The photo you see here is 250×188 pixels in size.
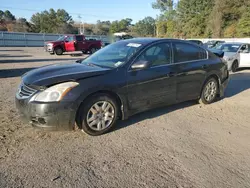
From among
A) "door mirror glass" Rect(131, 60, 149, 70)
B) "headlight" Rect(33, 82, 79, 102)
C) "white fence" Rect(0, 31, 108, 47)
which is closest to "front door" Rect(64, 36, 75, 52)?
"white fence" Rect(0, 31, 108, 47)

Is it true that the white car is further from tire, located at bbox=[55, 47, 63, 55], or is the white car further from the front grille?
tire, located at bbox=[55, 47, 63, 55]

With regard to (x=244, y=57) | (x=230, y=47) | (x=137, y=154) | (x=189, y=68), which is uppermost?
(x=230, y=47)

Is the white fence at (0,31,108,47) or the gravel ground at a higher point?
the white fence at (0,31,108,47)

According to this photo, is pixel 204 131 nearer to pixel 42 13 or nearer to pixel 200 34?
pixel 200 34

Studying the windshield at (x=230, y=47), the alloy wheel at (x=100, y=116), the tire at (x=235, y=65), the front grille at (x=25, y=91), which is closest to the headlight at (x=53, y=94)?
the front grille at (x=25, y=91)

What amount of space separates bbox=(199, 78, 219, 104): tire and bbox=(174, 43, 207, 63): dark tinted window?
67 cm

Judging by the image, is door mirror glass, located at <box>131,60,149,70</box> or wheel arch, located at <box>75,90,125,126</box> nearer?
wheel arch, located at <box>75,90,125,126</box>

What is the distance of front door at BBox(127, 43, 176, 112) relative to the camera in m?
4.12

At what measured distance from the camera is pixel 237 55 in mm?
10844

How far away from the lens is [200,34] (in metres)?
51.3

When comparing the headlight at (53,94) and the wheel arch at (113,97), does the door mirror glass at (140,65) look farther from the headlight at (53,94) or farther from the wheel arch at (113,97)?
the headlight at (53,94)

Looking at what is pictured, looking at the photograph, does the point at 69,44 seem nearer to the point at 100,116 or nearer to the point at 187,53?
the point at 187,53

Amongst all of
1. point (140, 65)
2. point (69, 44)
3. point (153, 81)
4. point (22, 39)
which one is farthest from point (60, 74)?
point (22, 39)

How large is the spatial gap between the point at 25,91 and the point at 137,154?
2015 millimetres
